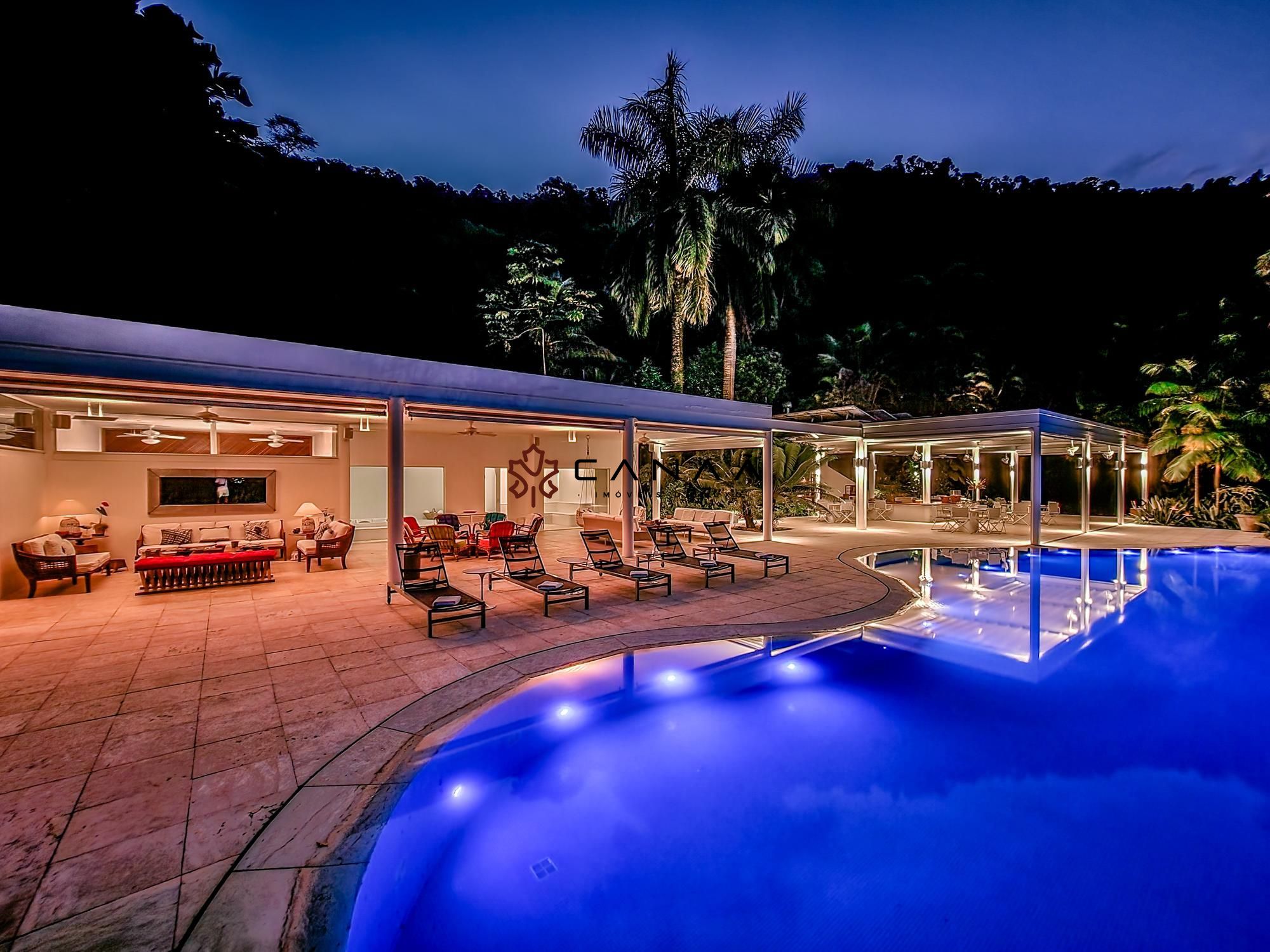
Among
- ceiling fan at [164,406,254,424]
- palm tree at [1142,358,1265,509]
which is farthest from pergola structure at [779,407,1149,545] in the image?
ceiling fan at [164,406,254,424]

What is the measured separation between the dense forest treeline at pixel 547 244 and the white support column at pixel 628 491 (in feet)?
39.3

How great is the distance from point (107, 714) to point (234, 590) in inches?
230

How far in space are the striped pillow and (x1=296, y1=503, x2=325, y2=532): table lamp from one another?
92.1 inches

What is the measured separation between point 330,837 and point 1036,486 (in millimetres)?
18710

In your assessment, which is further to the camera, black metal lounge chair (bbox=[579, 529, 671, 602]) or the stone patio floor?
black metal lounge chair (bbox=[579, 529, 671, 602])

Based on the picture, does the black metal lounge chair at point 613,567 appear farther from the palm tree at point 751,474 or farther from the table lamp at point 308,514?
the palm tree at point 751,474

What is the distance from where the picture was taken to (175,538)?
A: 1218 cm

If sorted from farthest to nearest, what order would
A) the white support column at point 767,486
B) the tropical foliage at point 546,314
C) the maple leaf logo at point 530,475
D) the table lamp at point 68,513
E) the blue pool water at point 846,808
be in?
the tropical foliage at point 546,314
the maple leaf logo at point 530,475
the white support column at point 767,486
the table lamp at point 68,513
the blue pool water at point 846,808

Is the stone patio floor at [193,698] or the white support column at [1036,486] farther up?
the white support column at [1036,486]

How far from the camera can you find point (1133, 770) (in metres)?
5.03

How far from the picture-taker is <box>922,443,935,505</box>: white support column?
21406mm

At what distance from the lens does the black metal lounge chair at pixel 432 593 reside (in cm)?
775

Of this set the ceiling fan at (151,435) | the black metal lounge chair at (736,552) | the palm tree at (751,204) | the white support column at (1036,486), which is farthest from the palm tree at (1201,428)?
the ceiling fan at (151,435)

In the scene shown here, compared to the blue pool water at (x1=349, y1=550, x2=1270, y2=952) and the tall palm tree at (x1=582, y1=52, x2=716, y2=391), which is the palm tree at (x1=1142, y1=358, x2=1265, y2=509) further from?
the tall palm tree at (x1=582, y1=52, x2=716, y2=391)
